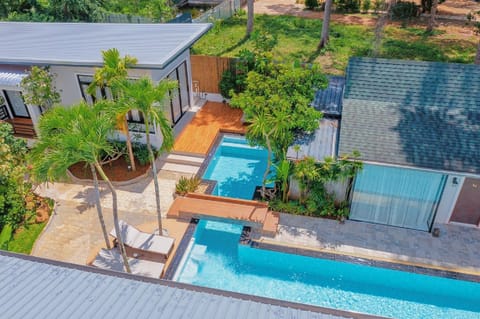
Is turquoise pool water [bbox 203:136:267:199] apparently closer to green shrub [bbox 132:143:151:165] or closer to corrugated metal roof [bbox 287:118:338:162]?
green shrub [bbox 132:143:151:165]

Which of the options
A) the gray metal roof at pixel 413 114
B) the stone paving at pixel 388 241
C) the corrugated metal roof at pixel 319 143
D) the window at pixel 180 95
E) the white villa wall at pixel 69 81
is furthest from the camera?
the window at pixel 180 95

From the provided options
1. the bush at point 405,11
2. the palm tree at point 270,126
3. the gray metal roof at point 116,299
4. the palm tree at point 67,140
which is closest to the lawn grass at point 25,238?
the palm tree at point 67,140

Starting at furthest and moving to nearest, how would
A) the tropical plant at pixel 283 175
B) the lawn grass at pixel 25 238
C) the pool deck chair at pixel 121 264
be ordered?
the tropical plant at pixel 283 175, the lawn grass at pixel 25 238, the pool deck chair at pixel 121 264

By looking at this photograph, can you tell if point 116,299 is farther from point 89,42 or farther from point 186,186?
point 89,42

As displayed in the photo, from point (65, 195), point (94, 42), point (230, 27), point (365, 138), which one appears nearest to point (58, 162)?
point (65, 195)

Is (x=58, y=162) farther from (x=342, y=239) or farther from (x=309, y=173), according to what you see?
(x=342, y=239)

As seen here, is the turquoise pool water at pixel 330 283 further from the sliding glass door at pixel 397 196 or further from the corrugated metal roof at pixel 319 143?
the corrugated metal roof at pixel 319 143
